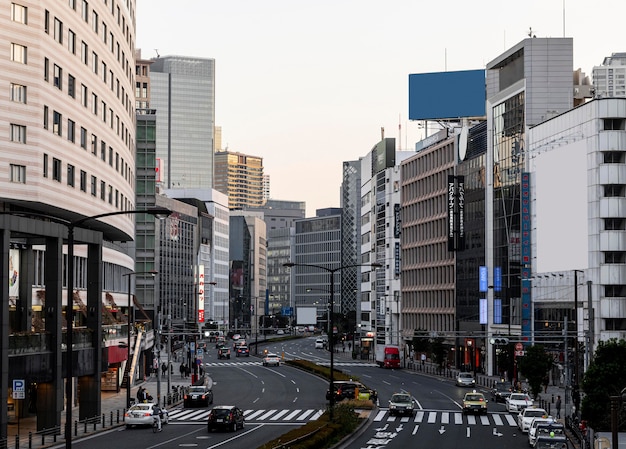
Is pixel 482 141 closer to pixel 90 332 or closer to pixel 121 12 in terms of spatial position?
pixel 121 12

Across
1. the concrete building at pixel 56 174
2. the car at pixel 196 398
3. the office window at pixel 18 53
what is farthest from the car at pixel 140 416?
the office window at pixel 18 53

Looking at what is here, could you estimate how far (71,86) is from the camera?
70.4 metres

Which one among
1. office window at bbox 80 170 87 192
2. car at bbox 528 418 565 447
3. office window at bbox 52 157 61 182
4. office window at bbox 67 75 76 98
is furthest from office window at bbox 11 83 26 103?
car at bbox 528 418 565 447

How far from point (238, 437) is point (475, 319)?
8146 centimetres

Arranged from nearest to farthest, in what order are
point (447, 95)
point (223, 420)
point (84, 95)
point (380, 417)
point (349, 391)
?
point (223, 420)
point (380, 417)
point (84, 95)
point (349, 391)
point (447, 95)

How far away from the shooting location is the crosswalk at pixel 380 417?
6919cm

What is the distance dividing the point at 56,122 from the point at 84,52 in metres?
8.11

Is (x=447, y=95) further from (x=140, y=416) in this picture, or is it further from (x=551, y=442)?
(x=551, y=442)

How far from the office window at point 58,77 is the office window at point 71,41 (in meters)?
2.36

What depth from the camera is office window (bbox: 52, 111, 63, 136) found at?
66.6 metres

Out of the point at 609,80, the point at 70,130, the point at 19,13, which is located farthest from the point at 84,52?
the point at 609,80

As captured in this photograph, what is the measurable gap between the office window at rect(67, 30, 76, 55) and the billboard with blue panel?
88809 mm

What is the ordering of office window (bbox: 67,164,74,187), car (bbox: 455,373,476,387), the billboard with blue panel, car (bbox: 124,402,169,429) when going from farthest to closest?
the billboard with blue panel, car (bbox: 455,373,476,387), office window (bbox: 67,164,74,187), car (bbox: 124,402,169,429)

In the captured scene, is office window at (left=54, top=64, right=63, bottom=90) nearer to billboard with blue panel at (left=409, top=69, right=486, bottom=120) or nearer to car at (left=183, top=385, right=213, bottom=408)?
car at (left=183, top=385, right=213, bottom=408)
